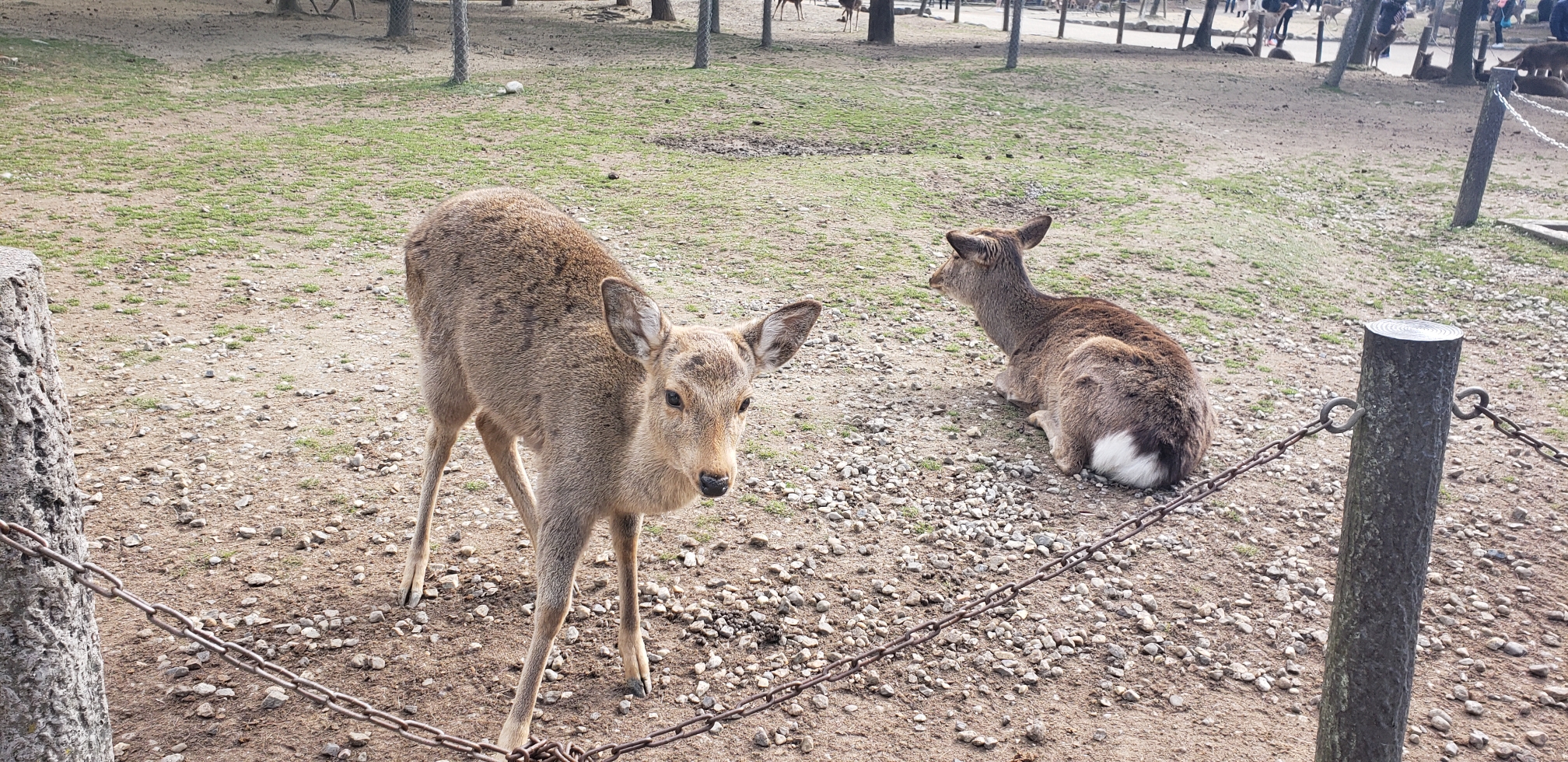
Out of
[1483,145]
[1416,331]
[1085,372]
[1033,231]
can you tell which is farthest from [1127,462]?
[1483,145]

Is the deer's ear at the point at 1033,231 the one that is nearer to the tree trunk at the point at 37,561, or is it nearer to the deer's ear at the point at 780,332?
the deer's ear at the point at 780,332

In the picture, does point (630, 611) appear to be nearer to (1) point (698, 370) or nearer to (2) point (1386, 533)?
(1) point (698, 370)

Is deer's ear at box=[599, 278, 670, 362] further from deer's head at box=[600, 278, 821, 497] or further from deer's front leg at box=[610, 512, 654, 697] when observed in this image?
deer's front leg at box=[610, 512, 654, 697]

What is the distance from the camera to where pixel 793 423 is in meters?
5.80

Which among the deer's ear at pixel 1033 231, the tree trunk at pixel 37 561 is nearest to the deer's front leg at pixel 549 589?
the tree trunk at pixel 37 561

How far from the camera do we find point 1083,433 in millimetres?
5422

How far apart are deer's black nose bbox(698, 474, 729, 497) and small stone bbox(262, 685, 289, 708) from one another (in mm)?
1663

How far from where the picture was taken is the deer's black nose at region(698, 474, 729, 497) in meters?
3.09

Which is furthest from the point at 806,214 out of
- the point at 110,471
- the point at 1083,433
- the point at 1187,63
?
the point at 1187,63

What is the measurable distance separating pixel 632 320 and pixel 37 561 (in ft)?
5.49

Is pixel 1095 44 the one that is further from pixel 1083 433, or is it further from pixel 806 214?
pixel 1083 433

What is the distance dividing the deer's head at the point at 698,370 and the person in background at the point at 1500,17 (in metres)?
37.1

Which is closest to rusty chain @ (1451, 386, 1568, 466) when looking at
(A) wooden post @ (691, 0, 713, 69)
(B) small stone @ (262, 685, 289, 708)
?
(B) small stone @ (262, 685, 289, 708)

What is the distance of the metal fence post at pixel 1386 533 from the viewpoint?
2670 mm
